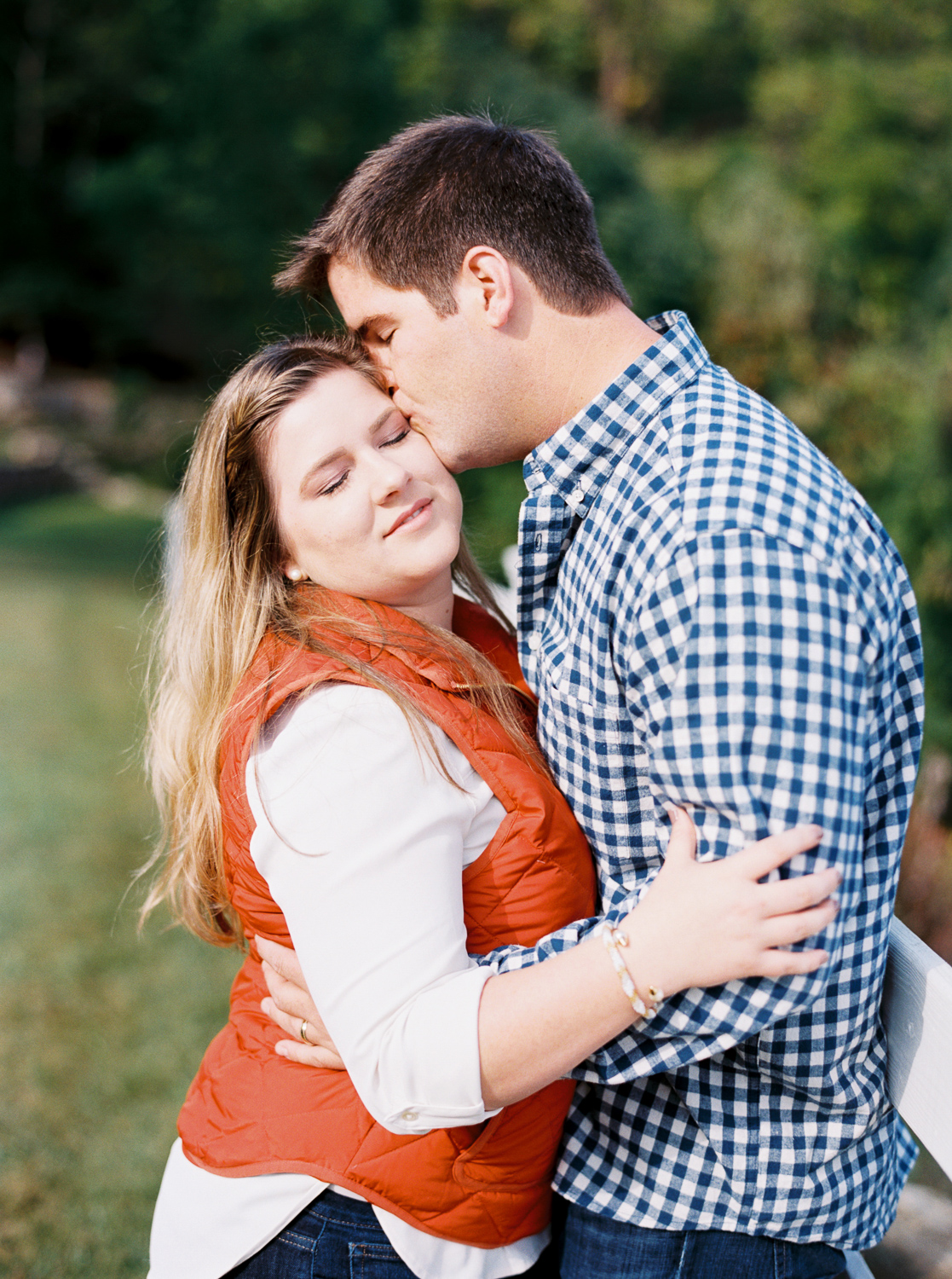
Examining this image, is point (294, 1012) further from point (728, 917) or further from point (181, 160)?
point (181, 160)

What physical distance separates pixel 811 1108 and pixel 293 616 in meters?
1.09

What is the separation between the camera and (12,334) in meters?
27.6

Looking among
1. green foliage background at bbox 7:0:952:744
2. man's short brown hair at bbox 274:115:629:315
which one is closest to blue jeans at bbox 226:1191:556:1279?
man's short brown hair at bbox 274:115:629:315

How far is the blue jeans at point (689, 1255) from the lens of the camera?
151 cm

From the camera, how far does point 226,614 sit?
1.80 meters

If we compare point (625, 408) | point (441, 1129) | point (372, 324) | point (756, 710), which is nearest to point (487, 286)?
point (372, 324)

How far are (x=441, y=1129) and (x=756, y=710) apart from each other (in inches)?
29.6

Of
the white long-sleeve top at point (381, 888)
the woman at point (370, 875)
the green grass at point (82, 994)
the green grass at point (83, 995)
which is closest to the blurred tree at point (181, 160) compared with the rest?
the green grass at point (83, 995)

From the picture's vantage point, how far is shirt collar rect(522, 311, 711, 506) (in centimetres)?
164

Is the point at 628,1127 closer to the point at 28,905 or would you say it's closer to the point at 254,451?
the point at 254,451

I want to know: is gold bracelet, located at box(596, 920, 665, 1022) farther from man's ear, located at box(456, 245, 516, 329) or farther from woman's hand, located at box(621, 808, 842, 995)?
man's ear, located at box(456, 245, 516, 329)

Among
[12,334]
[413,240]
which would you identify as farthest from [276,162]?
[413,240]

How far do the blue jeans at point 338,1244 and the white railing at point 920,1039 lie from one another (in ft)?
2.35

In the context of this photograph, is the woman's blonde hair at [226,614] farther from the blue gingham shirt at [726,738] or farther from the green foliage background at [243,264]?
the green foliage background at [243,264]
